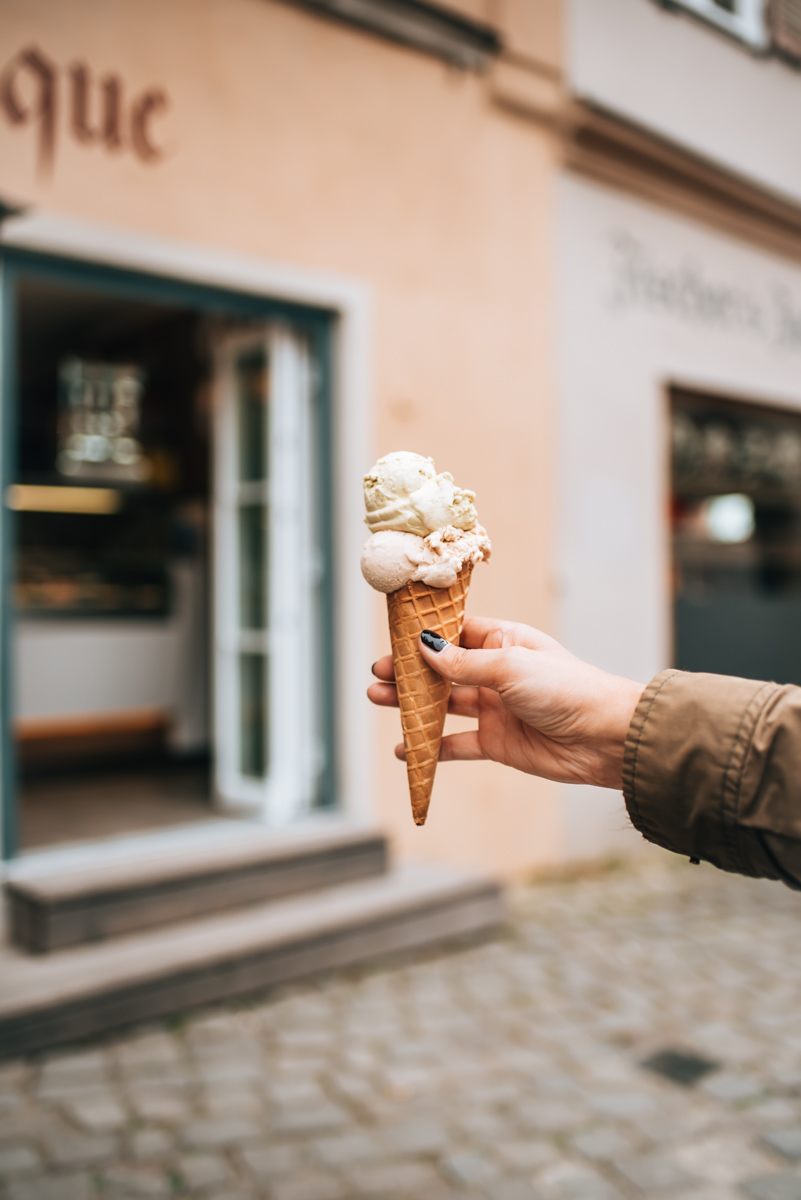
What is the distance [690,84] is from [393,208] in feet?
9.62

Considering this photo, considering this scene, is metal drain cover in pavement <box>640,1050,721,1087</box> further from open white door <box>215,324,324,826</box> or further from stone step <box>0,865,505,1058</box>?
open white door <box>215,324,324,826</box>

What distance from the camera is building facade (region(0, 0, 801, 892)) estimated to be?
454 centimetres

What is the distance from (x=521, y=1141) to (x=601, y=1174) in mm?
280

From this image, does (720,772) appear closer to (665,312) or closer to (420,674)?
(420,674)

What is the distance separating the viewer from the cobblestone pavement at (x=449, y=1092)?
288 cm

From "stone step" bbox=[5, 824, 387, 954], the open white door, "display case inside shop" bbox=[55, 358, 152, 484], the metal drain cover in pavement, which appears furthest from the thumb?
"display case inside shop" bbox=[55, 358, 152, 484]

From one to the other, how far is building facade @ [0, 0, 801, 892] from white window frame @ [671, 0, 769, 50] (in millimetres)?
42

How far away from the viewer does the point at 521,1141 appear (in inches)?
122

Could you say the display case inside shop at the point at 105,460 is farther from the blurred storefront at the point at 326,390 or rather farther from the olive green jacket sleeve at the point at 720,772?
the olive green jacket sleeve at the point at 720,772

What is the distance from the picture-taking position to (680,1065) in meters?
3.61

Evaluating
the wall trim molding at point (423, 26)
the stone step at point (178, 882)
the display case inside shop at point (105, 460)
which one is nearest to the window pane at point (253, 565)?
the stone step at point (178, 882)

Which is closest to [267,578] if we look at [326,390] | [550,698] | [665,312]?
[326,390]

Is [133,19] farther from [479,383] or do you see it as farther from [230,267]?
[479,383]

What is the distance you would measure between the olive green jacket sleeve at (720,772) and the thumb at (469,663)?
0.87ft
